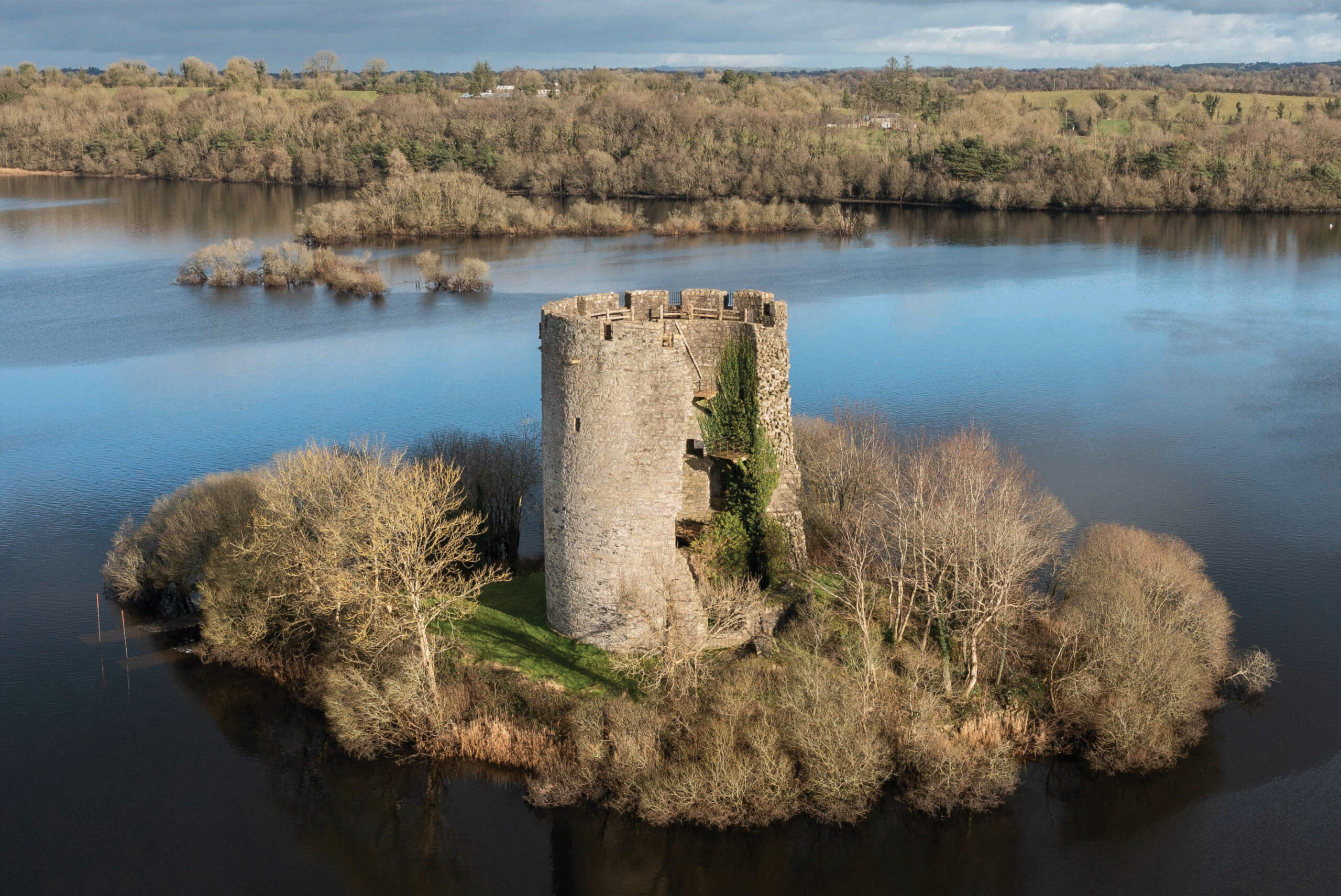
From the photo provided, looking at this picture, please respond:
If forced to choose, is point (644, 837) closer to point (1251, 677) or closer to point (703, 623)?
point (703, 623)

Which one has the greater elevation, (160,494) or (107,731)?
(160,494)

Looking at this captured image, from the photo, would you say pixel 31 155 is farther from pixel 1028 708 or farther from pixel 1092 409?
pixel 1028 708

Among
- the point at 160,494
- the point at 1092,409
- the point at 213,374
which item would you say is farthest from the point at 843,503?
the point at 213,374

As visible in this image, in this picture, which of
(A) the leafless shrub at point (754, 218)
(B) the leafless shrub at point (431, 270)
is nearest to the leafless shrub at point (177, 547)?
(B) the leafless shrub at point (431, 270)

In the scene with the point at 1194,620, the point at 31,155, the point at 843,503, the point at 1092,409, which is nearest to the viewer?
the point at 1194,620

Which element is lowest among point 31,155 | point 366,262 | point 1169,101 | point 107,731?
point 107,731

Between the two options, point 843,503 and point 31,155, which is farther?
point 31,155

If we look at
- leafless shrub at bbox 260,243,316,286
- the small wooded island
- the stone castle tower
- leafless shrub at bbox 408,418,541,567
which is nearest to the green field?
leafless shrub at bbox 260,243,316,286
